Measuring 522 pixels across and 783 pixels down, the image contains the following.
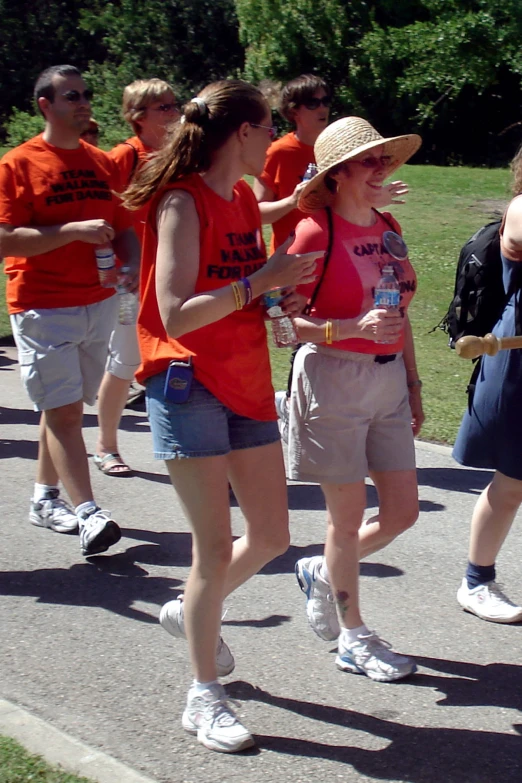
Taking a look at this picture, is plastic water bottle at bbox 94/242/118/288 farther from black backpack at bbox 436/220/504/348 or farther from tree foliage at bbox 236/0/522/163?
tree foliage at bbox 236/0/522/163

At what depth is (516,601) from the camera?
440 centimetres

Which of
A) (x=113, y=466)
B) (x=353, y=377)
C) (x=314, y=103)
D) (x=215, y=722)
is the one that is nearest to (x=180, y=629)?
(x=215, y=722)

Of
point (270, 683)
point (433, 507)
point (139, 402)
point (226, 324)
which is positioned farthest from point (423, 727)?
point (139, 402)

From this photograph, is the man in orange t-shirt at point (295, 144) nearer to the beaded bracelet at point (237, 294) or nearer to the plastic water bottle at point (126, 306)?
the plastic water bottle at point (126, 306)

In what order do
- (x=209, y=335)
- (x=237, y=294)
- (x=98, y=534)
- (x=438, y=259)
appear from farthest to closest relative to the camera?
(x=438, y=259)
(x=98, y=534)
(x=209, y=335)
(x=237, y=294)

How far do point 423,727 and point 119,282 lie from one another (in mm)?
2485

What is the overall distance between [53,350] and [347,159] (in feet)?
6.47

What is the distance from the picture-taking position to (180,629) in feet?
11.6

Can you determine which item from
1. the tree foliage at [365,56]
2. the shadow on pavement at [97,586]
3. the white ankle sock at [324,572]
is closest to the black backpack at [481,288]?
the white ankle sock at [324,572]

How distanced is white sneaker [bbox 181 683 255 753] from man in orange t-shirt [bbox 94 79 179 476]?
9.22 feet

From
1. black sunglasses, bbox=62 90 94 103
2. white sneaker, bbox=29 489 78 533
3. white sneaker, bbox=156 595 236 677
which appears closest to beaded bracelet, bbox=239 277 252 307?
white sneaker, bbox=156 595 236 677

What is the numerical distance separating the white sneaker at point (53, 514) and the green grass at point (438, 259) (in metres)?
2.52

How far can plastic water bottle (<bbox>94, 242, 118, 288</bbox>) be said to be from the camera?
16.1 ft

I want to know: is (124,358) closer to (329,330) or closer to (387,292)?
(329,330)
